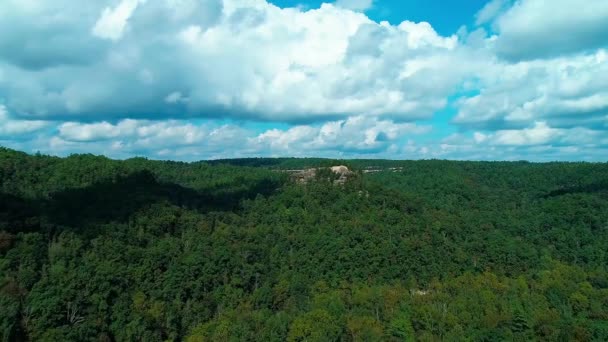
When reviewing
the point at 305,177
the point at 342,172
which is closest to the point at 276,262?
the point at 342,172

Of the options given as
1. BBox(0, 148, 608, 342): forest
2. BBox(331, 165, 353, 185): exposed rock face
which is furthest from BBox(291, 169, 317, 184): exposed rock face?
BBox(331, 165, 353, 185): exposed rock face

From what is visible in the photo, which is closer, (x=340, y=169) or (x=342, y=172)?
(x=342, y=172)

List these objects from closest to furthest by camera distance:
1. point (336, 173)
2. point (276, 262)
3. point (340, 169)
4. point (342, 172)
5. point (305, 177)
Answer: point (276, 262), point (336, 173), point (342, 172), point (340, 169), point (305, 177)

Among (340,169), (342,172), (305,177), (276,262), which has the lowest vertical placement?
(276,262)

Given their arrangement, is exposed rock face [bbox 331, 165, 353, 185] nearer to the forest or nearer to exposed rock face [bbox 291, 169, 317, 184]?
the forest

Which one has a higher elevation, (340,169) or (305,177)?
(340,169)

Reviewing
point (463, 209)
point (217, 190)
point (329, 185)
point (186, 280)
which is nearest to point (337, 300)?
point (186, 280)

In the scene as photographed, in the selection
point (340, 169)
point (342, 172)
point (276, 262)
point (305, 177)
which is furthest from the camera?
point (305, 177)

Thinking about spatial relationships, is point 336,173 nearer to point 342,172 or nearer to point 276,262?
point 342,172

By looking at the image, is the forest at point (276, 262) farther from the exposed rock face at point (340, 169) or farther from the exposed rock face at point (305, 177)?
the exposed rock face at point (340, 169)
